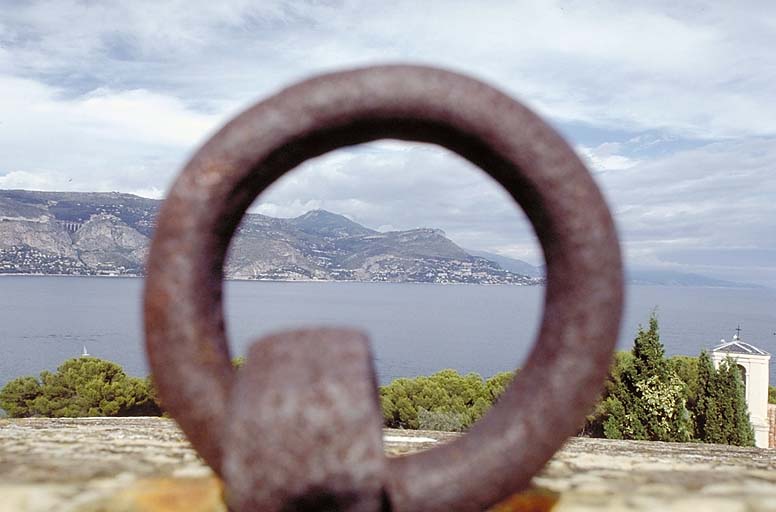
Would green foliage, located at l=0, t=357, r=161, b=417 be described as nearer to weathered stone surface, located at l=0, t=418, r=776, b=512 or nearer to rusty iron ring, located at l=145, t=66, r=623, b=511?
weathered stone surface, located at l=0, t=418, r=776, b=512

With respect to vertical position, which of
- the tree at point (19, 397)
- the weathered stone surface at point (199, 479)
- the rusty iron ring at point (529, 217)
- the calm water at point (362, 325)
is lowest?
the calm water at point (362, 325)

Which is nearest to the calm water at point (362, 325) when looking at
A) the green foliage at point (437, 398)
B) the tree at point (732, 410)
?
the green foliage at point (437, 398)

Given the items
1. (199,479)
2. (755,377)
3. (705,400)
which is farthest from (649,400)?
(199,479)

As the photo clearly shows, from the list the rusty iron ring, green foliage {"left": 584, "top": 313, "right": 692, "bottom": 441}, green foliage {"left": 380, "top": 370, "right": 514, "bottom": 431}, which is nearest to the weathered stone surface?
the rusty iron ring

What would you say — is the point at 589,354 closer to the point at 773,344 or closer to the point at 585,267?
the point at 585,267

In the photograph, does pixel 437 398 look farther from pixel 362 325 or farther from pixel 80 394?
pixel 362 325

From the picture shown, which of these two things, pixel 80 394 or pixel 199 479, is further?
pixel 80 394

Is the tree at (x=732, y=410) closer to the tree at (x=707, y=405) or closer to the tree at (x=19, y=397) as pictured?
the tree at (x=707, y=405)
